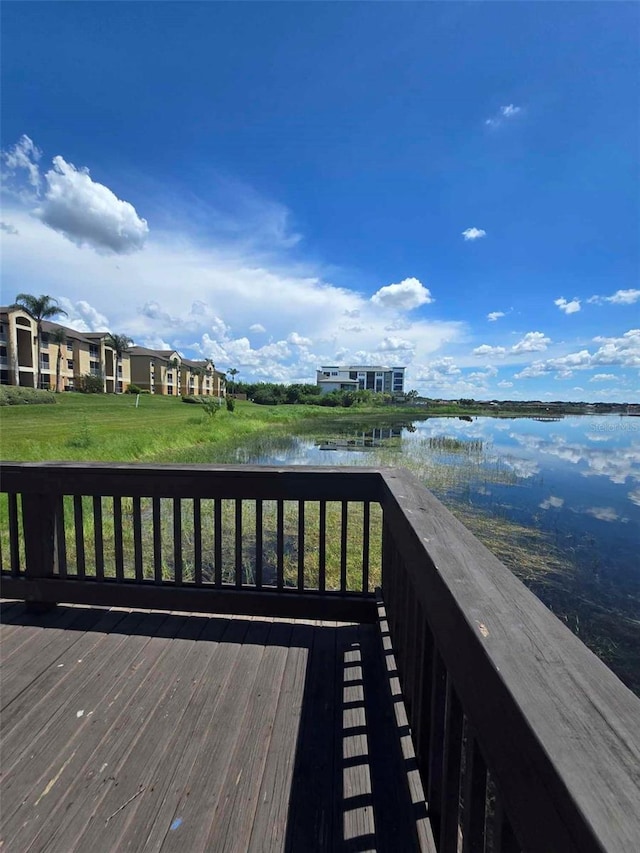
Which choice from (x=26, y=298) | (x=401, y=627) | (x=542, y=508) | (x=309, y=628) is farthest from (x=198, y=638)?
(x=26, y=298)

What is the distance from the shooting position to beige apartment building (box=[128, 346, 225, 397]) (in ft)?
185

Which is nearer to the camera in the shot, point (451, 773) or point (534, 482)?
point (451, 773)

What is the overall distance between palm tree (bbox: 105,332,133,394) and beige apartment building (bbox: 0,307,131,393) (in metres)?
0.14

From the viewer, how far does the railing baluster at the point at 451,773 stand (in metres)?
0.86

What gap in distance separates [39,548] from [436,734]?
2444 millimetres

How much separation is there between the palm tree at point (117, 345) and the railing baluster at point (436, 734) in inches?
2122

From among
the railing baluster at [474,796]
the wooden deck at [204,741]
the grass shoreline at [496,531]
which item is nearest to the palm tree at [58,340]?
the grass shoreline at [496,531]

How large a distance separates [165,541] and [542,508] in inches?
309

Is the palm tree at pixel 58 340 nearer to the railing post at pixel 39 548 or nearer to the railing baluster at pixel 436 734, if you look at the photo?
the railing post at pixel 39 548

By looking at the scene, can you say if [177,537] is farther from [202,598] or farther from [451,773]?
[451,773]

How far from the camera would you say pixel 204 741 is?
60.7 inches

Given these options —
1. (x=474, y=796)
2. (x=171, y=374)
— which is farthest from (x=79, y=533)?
(x=171, y=374)

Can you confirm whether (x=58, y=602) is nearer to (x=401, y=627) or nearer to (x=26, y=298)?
(x=401, y=627)

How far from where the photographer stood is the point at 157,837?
1.21 metres
